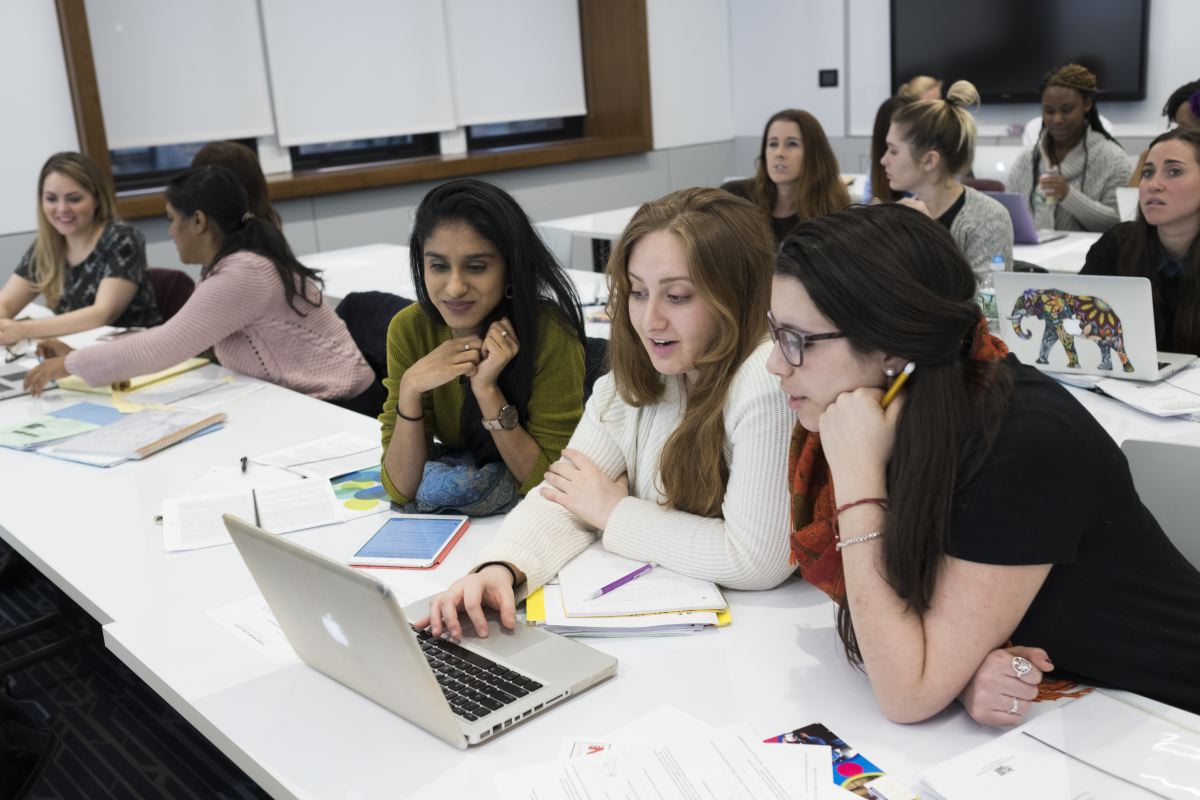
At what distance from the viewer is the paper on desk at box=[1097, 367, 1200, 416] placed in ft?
7.38

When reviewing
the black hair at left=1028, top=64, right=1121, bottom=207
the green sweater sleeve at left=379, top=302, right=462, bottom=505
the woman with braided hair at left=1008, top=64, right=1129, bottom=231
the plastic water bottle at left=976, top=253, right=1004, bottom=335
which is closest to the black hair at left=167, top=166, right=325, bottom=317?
the green sweater sleeve at left=379, top=302, right=462, bottom=505

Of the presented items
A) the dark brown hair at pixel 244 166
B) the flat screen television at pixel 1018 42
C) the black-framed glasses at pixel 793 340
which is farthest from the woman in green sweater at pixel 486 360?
the flat screen television at pixel 1018 42

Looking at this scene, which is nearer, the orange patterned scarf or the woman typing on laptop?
the orange patterned scarf

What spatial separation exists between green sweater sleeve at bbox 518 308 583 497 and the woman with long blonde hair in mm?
2382

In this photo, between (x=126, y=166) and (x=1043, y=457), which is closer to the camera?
(x=1043, y=457)

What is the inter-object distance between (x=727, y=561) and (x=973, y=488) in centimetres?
47

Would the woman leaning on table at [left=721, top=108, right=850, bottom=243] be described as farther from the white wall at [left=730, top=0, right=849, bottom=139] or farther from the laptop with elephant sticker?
the white wall at [left=730, top=0, right=849, bottom=139]

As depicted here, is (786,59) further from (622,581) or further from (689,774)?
(689,774)

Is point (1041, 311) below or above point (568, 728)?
above

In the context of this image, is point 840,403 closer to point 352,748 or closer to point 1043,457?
point 1043,457

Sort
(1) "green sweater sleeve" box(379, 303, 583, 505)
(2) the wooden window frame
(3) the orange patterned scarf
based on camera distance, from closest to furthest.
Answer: (3) the orange patterned scarf
(1) "green sweater sleeve" box(379, 303, 583, 505)
(2) the wooden window frame

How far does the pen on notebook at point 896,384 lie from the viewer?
1200 mm

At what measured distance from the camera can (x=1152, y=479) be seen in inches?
72.3

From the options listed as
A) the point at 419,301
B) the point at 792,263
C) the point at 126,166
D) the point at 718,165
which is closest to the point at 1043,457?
the point at 792,263
